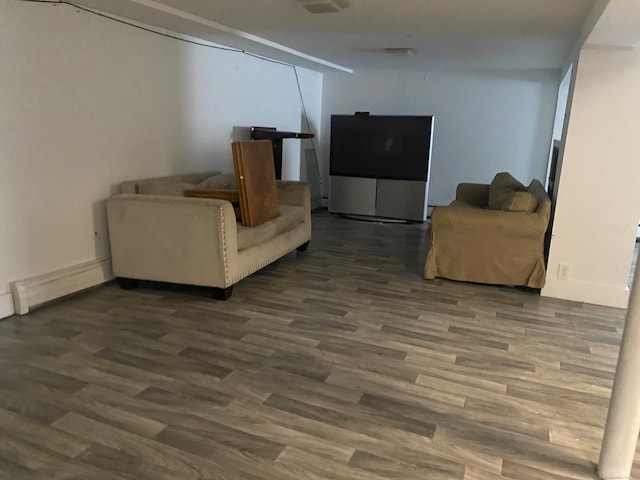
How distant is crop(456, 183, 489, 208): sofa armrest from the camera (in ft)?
18.0

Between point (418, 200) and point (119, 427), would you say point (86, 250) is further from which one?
point (418, 200)

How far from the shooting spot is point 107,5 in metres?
3.41

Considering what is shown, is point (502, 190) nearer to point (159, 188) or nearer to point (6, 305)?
point (159, 188)

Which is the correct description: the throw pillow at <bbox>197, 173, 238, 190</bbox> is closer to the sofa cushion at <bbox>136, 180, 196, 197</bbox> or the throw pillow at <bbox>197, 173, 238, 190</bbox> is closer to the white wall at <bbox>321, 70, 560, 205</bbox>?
the sofa cushion at <bbox>136, 180, 196, 197</bbox>

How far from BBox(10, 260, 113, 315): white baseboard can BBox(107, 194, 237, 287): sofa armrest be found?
0.19 meters

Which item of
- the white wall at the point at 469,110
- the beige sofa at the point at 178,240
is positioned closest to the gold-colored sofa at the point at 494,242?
the beige sofa at the point at 178,240

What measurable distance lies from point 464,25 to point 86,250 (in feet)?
11.0

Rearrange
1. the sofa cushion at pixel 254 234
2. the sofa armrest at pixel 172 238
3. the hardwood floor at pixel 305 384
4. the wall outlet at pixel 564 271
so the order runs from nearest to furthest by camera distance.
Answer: the hardwood floor at pixel 305 384 < the sofa armrest at pixel 172 238 < the sofa cushion at pixel 254 234 < the wall outlet at pixel 564 271

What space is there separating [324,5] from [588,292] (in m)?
2.88

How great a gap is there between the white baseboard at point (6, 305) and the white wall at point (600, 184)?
3.87 metres

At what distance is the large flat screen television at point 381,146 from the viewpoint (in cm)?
644

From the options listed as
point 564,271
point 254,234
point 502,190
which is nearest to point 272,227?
point 254,234

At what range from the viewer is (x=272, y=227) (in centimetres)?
413

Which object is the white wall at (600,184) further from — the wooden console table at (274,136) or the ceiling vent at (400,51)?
the wooden console table at (274,136)
